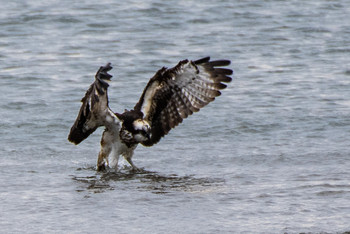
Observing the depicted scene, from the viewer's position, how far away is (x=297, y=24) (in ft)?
52.9

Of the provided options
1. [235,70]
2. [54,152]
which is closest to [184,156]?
[54,152]

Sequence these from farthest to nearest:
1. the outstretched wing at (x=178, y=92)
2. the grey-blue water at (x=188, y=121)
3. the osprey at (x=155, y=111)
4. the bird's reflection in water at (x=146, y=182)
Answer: the outstretched wing at (x=178, y=92) < the osprey at (x=155, y=111) < the bird's reflection in water at (x=146, y=182) < the grey-blue water at (x=188, y=121)

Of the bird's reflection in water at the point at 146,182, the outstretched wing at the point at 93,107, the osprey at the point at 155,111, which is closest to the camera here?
the outstretched wing at the point at 93,107

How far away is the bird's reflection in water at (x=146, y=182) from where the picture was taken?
739cm

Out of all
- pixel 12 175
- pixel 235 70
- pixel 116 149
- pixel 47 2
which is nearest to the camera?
pixel 12 175

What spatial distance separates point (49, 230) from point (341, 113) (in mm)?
5337

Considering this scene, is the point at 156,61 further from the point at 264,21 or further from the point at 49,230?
the point at 49,230

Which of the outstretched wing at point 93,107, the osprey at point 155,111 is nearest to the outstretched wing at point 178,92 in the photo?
the osprey at point 155,111

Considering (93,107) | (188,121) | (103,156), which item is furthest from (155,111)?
(188,121)

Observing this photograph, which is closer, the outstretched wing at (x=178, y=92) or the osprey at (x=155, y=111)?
the osprey at (x=155, y=111)

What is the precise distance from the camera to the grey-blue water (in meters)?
6.42

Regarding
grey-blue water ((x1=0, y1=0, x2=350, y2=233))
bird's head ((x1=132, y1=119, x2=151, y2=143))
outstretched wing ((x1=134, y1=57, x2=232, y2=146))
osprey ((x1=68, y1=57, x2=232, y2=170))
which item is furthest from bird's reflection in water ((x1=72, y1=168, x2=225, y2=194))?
outstretched wing ((x1=134, y1=57, x2=232, y2=146))

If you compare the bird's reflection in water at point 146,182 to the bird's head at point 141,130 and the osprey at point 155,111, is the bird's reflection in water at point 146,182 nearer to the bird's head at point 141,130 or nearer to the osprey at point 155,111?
the osprey at point 155,111

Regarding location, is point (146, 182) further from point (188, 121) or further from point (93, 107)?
point (188, 121)
